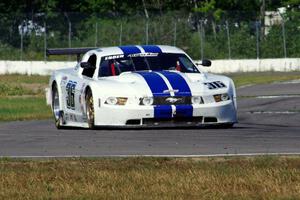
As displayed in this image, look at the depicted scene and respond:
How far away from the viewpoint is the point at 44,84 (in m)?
40.0

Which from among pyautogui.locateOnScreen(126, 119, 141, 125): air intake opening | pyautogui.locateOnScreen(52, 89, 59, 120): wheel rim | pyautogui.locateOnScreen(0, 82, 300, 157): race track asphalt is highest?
pyautogui.locateOnScreen(52, 89, 59, 120): wheel rim

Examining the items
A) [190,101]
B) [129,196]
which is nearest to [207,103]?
[190,101]

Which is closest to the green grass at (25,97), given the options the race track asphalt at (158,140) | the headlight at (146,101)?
A: the race track asphalt at (158,140)

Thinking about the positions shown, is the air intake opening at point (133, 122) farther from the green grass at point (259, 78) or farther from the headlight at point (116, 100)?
the green grass at point (259, 78)

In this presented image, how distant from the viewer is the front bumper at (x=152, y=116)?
56.1 feet

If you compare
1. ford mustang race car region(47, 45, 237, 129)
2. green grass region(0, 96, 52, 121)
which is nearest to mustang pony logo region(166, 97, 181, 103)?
ford mustang race car region(47, 45, 237, 129)

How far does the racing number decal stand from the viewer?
1883cm

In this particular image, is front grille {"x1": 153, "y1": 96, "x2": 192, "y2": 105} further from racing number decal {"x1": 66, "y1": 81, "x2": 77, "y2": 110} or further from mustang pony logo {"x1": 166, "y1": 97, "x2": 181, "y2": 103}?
racing number decal {"x1": 66, "y1": 81, "x2": 77, "y2": 110}

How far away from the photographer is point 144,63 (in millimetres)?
18500

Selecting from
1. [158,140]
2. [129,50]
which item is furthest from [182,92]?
[129,50]

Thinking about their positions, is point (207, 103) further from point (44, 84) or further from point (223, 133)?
point (44, 84)

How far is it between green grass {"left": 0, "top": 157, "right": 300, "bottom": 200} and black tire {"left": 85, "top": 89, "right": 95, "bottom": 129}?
472cm

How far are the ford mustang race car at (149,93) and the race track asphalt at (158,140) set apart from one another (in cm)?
19

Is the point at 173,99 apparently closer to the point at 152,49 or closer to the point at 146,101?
the point at 146,101
